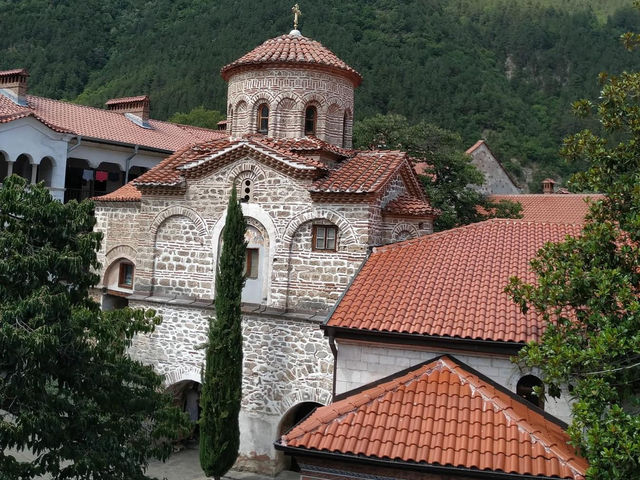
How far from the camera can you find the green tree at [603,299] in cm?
546

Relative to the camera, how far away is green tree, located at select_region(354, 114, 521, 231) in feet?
75.1

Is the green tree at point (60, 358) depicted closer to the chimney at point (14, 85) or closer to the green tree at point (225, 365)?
the green tree at point (225, 365)

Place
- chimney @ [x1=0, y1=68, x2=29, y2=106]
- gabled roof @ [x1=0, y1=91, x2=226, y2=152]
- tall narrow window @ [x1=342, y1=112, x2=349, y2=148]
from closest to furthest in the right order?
tall narrow window @ [x1=342, y1=112, x2=349, y2=148]
gabled roof @ [x1=0, y1=91, x2=226, y2=152]
chimney @ [x1=0, y1=68, x2=29, y2=106]

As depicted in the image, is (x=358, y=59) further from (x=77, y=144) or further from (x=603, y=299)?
(x=603, y=299)

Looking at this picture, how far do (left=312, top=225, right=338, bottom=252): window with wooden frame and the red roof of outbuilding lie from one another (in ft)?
37.7

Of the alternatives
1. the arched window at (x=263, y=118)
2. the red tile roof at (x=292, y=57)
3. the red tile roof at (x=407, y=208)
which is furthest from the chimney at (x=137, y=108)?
the red tile roof at (x=407, y=208)

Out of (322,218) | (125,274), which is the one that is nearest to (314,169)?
(322,218)

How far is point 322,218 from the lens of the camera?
12141mm

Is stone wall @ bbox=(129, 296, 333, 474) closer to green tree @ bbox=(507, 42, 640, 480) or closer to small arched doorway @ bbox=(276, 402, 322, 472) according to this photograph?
small arched doorway @ bbox=(276, 402, 322, 472)

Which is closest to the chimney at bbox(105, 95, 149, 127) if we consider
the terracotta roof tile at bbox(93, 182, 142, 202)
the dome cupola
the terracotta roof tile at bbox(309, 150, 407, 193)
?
the terracotta roof tile at bbox(93, 182, 142, 202)

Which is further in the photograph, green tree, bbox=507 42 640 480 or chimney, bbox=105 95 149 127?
chimney, bbox=105 95 149 127

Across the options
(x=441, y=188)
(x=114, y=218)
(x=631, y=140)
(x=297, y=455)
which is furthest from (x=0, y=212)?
(x=441, y=188)

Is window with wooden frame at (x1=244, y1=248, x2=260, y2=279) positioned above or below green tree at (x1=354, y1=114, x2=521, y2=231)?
below

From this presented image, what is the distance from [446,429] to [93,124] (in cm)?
2141
